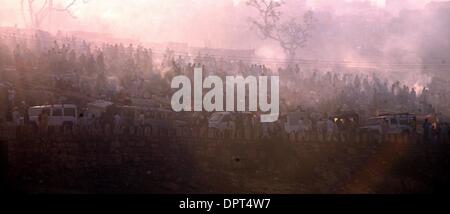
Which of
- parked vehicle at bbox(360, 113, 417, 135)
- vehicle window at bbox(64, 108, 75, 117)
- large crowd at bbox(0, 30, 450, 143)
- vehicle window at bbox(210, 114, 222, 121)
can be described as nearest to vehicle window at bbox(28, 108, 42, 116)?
large crowd at bbox(0, 30, 450, 143)

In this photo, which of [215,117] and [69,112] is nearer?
[69,112]

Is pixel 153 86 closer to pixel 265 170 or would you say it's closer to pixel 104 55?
pixel 104 55

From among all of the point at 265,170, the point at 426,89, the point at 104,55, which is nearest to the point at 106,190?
the point at 265,170

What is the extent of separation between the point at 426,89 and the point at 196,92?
58.2ft

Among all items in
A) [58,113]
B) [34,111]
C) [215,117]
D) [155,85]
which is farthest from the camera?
[155,85]

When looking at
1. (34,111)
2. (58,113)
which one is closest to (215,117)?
(58,113)

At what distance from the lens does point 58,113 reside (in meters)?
31.5

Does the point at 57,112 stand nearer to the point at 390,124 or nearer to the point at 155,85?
the point at 155,85

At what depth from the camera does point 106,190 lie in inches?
1053

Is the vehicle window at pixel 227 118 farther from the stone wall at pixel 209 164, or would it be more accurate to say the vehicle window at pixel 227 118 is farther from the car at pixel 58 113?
the car at pixel 58 113

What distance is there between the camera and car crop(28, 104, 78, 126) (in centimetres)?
3112

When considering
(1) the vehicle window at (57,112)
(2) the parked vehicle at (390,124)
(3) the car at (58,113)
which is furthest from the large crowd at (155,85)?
(1) the vehicle window at (57,112)

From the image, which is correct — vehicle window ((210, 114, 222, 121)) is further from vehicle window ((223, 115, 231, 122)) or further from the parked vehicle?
the parked vehicle

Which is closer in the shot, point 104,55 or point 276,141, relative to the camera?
point 276,141
